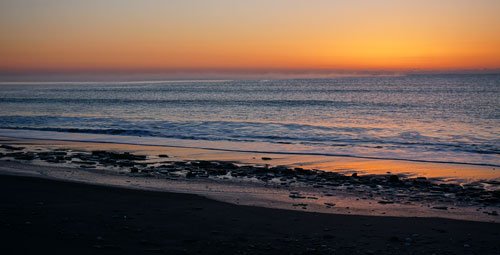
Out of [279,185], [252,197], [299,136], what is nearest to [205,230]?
[252,197]

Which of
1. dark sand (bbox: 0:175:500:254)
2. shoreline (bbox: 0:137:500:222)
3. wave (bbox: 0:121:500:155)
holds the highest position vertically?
dark sand (bbox: 0:175:500:254)

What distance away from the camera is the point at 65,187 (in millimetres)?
10320

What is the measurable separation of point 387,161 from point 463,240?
29.6ft

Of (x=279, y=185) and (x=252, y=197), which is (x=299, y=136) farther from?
(x=252, y=197)

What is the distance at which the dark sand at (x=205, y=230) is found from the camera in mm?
6281

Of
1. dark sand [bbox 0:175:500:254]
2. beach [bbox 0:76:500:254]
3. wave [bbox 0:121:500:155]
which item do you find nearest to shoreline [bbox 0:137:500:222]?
beach [bbox 0:76:500:254]

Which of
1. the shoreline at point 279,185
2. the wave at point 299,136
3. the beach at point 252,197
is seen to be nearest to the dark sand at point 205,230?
the beach at point 252,197

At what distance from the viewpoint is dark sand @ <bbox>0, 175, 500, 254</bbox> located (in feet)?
20.6

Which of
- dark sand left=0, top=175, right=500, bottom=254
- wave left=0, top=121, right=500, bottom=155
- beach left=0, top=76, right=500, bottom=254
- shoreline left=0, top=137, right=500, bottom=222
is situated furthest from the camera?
wave left=0, top=121, right=500, bottom=155

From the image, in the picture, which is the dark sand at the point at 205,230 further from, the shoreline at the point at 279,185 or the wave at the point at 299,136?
the wave at the point at 299,136

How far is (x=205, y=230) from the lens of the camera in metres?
7.14

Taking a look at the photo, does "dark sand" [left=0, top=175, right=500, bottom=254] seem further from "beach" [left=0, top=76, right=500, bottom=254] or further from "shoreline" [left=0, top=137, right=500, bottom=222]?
"shoreline" [left=0, top=137, right=500, bottom=222]

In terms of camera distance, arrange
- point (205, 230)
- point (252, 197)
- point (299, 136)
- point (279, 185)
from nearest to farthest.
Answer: point (205, 230)
point (252, 197)
point (279, 185)
point (299, 136)

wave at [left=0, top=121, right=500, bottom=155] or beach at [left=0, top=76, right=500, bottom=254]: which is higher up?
beach at [left=0, top=76, right=500, bottom=254]
